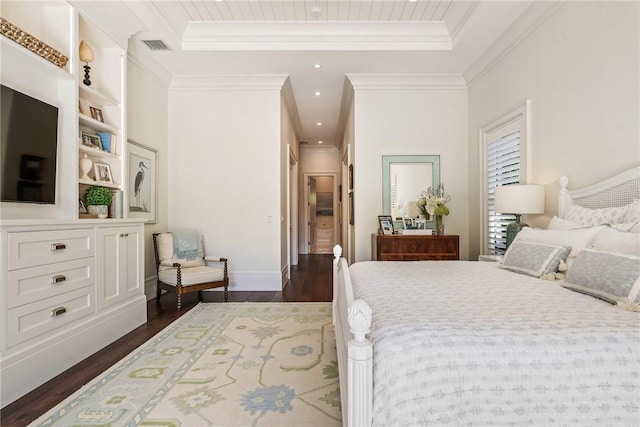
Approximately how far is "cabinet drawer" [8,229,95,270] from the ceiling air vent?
7.39ft

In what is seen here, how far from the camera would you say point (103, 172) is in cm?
284

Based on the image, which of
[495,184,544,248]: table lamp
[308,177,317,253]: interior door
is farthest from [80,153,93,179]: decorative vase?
[308,177,317,253]: interior door

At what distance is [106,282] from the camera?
8.35 feet

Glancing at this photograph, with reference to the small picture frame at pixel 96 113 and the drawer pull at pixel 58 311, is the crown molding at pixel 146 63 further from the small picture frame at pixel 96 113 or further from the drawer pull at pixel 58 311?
the drawer pull at pixel 58 311

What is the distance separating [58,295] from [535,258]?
3171 mm

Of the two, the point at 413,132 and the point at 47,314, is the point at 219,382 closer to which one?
the point at 47,314

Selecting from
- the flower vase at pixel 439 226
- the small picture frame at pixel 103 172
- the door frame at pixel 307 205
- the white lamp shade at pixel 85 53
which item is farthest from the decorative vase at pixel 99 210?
the door frame at pixel 307 205

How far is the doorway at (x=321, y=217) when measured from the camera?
9.12 metres


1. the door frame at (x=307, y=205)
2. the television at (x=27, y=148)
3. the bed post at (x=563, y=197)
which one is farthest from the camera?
the door frame at (x=307, y=205)

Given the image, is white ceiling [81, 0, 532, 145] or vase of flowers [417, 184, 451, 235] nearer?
white ceiling [81, 0, 532, 145]

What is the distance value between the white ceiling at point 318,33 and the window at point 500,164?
930 millimetres

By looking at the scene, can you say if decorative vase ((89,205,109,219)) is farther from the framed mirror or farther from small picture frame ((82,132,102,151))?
the framed mirror

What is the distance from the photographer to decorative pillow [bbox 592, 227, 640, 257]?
155 cm

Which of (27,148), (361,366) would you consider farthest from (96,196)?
(361,366)
